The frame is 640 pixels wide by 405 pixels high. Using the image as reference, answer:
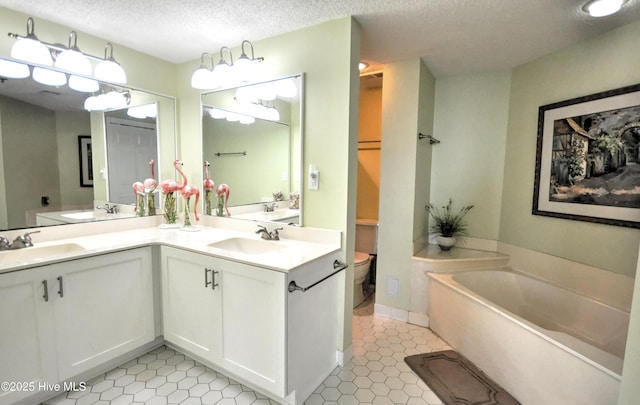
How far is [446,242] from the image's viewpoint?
2.72 m

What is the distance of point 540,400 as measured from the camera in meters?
1.55

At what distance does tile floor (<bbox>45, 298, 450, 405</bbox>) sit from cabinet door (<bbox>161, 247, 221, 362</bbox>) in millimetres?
148

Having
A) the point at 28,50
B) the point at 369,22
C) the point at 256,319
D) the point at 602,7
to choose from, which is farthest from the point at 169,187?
the point at 602,7

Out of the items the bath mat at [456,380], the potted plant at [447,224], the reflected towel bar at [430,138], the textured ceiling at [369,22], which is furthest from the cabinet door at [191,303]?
the potted plant at [447,224]

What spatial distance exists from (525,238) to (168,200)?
10.2ft

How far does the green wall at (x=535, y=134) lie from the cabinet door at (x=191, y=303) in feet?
8.47

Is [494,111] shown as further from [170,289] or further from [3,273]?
[3,273]

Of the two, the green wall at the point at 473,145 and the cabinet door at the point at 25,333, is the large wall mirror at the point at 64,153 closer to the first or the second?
the cabinet door at the point at 25,333

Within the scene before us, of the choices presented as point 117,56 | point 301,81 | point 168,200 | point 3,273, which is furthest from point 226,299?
point 117,56

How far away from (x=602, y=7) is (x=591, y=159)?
100 centimetres

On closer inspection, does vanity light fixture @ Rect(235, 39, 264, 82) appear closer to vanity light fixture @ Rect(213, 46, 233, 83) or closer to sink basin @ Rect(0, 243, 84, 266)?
vanity light fixture @ Rect(213, 46, 233, 83)

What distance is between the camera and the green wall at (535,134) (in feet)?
6.24

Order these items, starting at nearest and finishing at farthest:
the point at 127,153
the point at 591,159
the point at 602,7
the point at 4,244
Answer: the point at 602,7 → the point at 4,244 → the point at 591,159 → the point at 127,153

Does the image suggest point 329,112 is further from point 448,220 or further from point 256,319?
point 448,220
